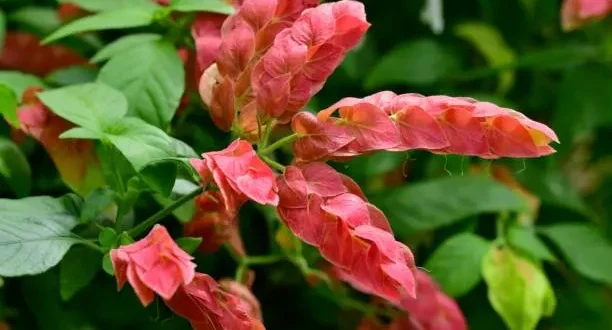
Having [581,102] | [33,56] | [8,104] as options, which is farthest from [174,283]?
[581,102]

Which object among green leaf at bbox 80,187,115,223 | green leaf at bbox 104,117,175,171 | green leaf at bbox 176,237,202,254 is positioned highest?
green leaf at bbox 104,117,175,171

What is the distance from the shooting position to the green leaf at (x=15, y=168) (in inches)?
26.2

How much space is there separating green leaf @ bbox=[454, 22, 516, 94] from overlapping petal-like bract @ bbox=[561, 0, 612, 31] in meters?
0.14

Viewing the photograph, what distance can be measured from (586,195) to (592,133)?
0.12 metres

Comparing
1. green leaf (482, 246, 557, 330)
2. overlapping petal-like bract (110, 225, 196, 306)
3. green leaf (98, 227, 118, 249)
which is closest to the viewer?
overlapping petal-like bract (110, 225, 196, 306)

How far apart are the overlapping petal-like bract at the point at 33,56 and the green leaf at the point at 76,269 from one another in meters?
0.26

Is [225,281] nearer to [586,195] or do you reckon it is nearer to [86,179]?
[86,179]

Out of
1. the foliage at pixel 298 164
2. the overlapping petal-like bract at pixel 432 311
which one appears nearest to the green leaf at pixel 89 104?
the foliage at pixel 298 164

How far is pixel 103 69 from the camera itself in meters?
0.69

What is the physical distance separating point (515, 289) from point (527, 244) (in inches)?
2.4

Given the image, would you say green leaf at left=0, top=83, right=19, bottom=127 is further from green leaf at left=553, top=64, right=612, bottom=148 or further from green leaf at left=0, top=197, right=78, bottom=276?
green leaf at left=553, top=64, right=612, bottom=148

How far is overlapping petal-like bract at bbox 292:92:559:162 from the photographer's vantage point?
0.51 metres

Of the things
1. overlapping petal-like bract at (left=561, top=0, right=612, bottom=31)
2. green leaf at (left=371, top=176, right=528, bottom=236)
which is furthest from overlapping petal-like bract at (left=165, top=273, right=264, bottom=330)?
overlapping petal-like bract at (left=561, top=0, right=612, bottom=31)

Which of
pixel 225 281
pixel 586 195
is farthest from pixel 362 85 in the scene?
pixel 586 195
